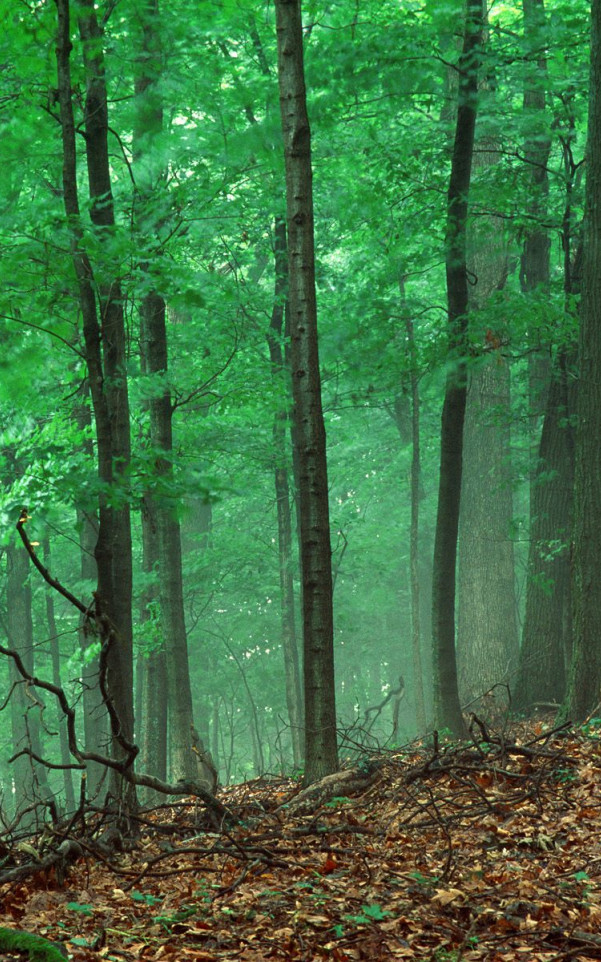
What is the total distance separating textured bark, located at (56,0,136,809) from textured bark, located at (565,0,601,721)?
3.86 m

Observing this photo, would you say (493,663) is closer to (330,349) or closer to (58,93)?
(330,349)

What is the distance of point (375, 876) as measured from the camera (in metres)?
5.01

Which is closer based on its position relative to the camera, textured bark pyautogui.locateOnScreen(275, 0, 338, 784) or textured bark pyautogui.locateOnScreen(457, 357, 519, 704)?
textured bark pyautogui.locateOnScreen(275, 0, 338, 784)

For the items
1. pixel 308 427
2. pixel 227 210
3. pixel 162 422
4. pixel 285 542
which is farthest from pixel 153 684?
pixel 308 427

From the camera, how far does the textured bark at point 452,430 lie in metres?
10.4

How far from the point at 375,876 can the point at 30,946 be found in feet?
7.00

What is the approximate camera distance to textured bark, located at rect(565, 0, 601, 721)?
7.84 meters

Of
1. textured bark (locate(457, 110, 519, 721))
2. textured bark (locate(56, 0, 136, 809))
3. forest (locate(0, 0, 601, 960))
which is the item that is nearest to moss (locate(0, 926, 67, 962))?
forest (locate(0, 0, 601, 960))

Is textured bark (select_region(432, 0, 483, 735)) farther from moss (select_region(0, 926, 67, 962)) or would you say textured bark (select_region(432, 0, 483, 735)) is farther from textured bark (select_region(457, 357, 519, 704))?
moss (select_region(0, 926, 67, 962))

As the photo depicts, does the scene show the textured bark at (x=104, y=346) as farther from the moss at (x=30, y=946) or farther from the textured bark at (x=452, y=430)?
the textured bark at (x=452, y=430)

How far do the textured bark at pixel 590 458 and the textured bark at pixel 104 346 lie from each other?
12.7 ft

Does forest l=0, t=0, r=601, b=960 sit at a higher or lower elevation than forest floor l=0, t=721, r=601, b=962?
higher

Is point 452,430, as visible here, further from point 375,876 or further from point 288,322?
point 375,876

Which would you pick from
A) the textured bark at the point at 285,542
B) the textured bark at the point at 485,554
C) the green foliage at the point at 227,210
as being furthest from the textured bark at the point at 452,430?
the textured bark at the point at 485,554
